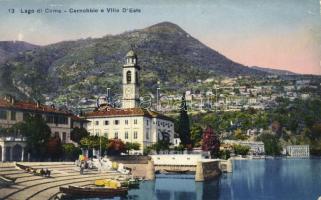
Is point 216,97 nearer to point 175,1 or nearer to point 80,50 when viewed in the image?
point 80,50

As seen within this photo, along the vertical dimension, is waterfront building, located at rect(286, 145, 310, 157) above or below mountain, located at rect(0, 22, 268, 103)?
below

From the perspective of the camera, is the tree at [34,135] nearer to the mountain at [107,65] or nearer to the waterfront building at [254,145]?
the mountain at [107,65]

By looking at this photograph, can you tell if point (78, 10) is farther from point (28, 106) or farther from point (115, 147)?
point (115, 147)

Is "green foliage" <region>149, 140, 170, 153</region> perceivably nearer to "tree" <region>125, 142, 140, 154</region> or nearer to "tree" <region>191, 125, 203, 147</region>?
"tree" <region>125, 142, 140, 154</region>

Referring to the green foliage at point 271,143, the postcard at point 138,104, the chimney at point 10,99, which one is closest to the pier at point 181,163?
the postcard at point 138,104

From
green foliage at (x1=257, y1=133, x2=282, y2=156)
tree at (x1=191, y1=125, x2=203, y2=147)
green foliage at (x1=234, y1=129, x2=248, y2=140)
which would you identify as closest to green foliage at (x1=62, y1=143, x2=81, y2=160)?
tree at (x1=191, y1=125, x2=203, y2=147)

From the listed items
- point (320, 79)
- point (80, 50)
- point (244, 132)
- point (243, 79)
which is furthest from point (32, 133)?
point (244, 132)

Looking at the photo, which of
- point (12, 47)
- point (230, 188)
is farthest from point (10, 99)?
point (230, 188)
